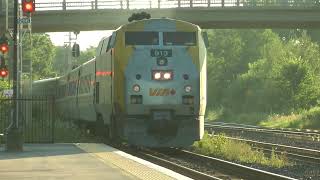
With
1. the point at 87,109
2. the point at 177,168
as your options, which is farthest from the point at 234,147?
the point at 87,109

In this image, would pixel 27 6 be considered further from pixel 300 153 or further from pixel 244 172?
pixel 300 153

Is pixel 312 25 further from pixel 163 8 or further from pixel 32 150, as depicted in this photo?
pixel 32 150

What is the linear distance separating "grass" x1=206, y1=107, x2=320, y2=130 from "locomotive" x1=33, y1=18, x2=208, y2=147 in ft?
80.7

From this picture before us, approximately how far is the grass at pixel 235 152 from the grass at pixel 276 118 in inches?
825

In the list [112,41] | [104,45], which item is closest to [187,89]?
[112,41]

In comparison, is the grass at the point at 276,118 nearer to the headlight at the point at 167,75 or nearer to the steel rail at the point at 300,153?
the steel rail at the point at 300,153

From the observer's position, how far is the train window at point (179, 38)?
21.7m

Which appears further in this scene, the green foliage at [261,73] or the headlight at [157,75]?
the green foliage at [261,73]

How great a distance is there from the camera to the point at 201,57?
71.2ft

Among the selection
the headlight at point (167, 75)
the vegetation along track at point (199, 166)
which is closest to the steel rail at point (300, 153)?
the vegetation along track at point (199, 166)

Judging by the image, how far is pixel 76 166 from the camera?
15383 millimetres

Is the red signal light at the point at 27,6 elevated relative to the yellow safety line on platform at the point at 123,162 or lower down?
elevated

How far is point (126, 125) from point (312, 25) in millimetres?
35556

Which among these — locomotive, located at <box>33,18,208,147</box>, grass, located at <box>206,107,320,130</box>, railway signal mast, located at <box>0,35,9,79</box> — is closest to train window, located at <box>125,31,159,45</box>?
locomotive, located at <box>33,18,208,147</box>
